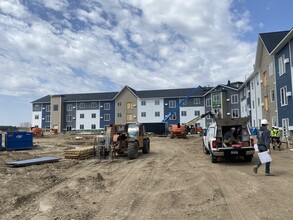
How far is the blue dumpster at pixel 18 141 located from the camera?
2264 centimetres

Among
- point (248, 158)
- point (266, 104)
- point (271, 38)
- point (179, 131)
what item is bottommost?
point (248, 158)

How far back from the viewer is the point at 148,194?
25.9 ft

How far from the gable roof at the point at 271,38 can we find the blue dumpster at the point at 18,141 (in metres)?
24.5

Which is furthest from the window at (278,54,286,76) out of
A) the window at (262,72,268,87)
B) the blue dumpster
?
the blue dumpster

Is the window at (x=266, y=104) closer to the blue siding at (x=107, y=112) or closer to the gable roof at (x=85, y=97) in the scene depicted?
the blue siding at (x=107, y=112)

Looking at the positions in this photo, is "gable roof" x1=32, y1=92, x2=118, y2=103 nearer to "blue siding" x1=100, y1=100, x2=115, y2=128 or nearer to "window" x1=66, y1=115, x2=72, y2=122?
"blue siding" x1=100, y1=100, x2=115, y2=128

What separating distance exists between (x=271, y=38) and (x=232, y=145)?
21079 millimetres

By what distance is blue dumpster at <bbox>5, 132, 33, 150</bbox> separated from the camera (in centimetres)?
2264

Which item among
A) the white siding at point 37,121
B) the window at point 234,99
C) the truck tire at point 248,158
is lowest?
the truck tire at point 248,158

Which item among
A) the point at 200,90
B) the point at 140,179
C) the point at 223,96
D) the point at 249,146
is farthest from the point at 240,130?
the point at 200,90

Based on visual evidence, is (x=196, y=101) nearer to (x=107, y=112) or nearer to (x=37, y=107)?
(x=107, y=112)

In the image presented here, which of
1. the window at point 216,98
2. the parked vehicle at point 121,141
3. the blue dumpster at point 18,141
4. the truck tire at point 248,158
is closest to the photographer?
the truck tire at point 248,158

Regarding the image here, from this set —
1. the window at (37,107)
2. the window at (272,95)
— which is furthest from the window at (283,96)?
the window at (37,107)

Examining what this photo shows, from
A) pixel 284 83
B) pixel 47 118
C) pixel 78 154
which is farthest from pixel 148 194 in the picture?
pixel 47 118
